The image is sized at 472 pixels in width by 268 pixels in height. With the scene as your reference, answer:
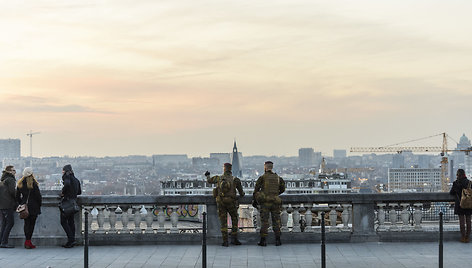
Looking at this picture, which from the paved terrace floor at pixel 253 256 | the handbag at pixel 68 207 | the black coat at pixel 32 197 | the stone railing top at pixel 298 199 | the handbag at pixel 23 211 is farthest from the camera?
the stone railing top at pixel 298 199

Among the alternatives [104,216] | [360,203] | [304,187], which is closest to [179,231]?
[104,216]

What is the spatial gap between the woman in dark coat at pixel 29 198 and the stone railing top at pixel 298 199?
95 cm

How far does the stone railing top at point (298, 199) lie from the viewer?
49.2 ft

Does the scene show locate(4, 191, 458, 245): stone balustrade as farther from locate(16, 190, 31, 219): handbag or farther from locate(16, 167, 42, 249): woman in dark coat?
locate(16, 190, 31, 219): handbag

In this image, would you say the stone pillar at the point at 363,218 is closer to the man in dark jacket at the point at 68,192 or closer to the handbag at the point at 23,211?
the man in dark jacket at the point at 68,192

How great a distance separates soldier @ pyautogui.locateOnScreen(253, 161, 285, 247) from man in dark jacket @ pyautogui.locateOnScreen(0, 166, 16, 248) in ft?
16.5

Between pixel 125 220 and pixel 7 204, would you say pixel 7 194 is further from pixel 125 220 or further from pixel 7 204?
pixel 125 220

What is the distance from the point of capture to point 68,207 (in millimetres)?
14672

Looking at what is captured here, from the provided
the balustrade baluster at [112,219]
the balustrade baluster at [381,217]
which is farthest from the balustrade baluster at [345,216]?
the balustrade baluster at [112,219]

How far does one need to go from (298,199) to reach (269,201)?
901 mm

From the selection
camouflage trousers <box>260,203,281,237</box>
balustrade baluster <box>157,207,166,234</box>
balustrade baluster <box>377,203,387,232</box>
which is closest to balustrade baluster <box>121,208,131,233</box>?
balustrade baluster <box>157,207,166,234</box>

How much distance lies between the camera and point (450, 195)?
15.1 metres

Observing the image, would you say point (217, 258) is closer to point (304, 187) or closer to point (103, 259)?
point (103, 259)

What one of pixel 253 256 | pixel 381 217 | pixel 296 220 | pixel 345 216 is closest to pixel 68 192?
pixel 253 256
